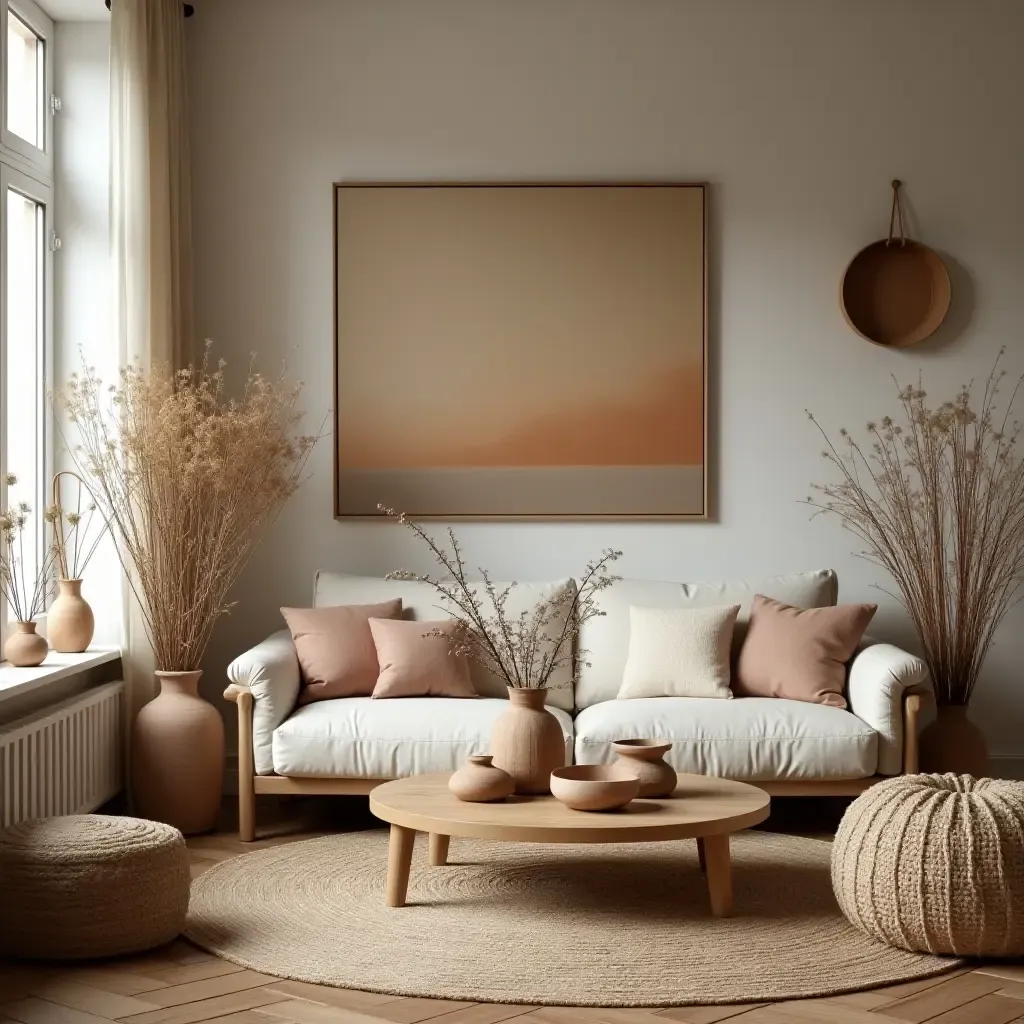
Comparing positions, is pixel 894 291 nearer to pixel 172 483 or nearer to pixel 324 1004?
pixel 172 483

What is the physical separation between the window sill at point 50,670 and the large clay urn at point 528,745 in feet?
4.73

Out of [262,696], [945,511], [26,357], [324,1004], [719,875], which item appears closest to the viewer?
[324,1004]

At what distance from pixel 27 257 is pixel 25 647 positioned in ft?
5.08

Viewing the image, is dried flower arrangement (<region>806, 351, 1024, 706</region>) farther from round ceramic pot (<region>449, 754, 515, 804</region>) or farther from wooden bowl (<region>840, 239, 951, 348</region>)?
round ceramic pot (<region>449, 754, 515, 804</region>)

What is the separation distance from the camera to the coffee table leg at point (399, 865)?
12.1 feet

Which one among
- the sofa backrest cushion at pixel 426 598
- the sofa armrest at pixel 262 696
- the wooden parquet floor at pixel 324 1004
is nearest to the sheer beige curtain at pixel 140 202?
the sofa armrest at pixel 262 696

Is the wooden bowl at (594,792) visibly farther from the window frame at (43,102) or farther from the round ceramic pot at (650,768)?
the window frame at (43,102)

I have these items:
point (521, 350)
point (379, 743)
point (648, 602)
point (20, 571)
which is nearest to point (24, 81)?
point (20, 571)

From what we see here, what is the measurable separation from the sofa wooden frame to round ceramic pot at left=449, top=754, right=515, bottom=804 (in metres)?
0.87

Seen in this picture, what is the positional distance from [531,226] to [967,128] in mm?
1851

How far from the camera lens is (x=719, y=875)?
361 centimetres

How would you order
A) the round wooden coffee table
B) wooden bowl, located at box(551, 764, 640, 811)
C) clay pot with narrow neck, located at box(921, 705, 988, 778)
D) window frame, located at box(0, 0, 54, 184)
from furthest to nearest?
clay pot with narrow neck, located at box(921, 705, 988, 778) → window frame, located at box(0, 0, 54, 184) → wooden bowl, located at box(551, 764, 640, 811) → the round wooden coffee table

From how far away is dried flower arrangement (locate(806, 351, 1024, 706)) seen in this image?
16.9ft

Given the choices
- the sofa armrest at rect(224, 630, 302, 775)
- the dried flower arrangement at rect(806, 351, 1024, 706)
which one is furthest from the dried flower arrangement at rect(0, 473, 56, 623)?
the dried flower arrangement at rect(806, 351, 1024, 706)
